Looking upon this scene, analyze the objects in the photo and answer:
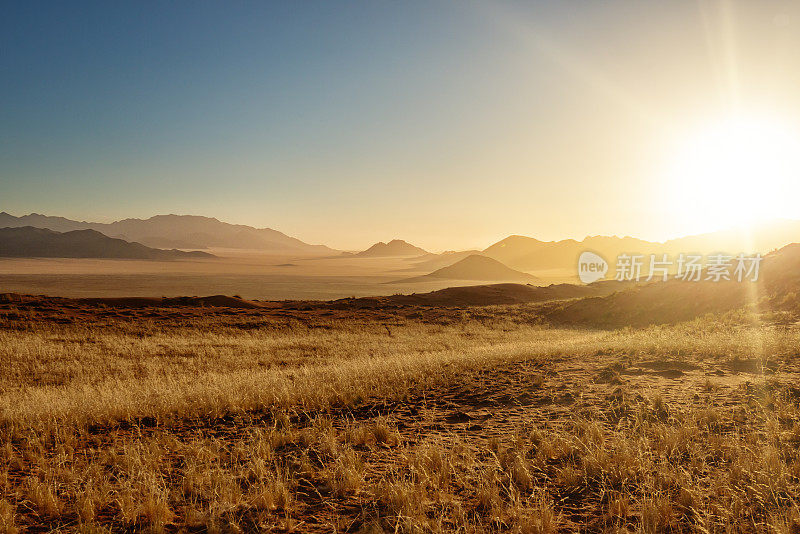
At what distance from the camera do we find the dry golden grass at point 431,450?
3.79m

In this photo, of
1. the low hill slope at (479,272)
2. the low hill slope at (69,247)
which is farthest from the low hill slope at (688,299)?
the low hill slope at (69,247)

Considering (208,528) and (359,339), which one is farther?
(359,339)

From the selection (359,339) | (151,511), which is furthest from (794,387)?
(359,339)

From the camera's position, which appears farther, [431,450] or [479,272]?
[479,272]

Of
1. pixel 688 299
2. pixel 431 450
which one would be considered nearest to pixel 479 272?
pixel 688 299

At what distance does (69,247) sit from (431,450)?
708ft

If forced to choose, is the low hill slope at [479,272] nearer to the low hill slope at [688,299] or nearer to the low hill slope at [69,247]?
the low hill slope at [688,299]

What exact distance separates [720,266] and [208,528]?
39942 mm

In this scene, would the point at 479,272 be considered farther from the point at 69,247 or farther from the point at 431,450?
the point at 69,247

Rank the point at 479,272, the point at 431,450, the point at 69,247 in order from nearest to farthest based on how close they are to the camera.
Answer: the point at 431,450
the point at 479,272
the point at 69,247

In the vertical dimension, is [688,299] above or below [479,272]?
below

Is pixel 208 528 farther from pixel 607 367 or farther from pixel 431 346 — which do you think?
pixel 431 346

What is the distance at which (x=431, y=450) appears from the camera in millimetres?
5102

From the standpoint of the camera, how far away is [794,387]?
24.1 feet
